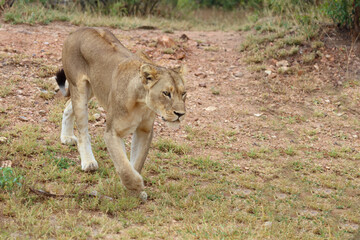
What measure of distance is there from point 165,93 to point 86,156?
159 cm

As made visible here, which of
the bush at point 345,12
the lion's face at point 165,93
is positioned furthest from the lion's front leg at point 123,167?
the bush at point 345,12

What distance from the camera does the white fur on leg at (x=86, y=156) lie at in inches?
204

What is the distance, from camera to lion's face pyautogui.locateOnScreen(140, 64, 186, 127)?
4.05 m

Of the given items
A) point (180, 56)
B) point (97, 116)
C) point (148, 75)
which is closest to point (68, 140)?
point (97, 116)

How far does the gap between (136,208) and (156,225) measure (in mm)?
411

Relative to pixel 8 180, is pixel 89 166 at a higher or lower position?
lower

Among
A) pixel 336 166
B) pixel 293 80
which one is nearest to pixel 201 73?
pixel 293 80

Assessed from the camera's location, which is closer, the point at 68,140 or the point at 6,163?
the point at 6,163

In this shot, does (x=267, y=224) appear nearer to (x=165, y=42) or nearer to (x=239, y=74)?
(x=239, y=74)

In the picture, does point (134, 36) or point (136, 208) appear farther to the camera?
point (134, 36)

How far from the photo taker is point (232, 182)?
5.39m

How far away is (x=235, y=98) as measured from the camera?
800 cm

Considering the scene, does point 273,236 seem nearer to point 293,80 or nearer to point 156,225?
point 156,225

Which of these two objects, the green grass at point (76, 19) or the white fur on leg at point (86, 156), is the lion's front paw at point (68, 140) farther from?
the green grass at point (76, 19)
